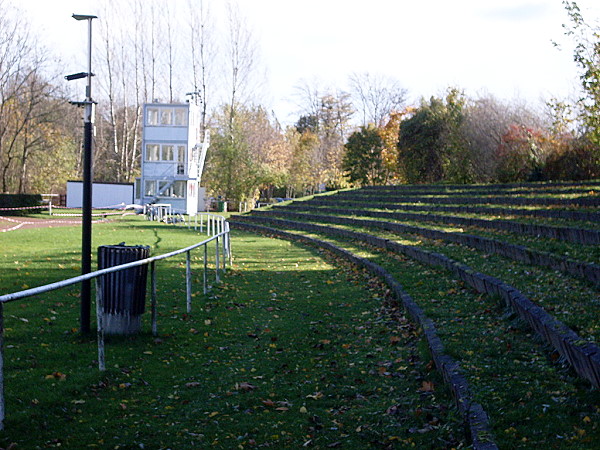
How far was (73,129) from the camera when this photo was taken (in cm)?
7062

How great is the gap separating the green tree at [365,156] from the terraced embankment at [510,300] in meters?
30.4

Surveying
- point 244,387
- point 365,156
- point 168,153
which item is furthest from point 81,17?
point 365,156

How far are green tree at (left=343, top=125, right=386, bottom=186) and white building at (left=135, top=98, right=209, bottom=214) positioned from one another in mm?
12936

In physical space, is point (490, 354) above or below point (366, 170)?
below

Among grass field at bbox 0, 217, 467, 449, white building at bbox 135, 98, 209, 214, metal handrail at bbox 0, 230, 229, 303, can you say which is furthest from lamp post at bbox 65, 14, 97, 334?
white building at bbox 135, 98, 209, 214

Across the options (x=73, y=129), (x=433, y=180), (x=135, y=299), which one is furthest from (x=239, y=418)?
(x=73, y=129)

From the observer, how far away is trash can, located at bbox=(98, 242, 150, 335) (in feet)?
25.7

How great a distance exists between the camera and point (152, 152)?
158 ft

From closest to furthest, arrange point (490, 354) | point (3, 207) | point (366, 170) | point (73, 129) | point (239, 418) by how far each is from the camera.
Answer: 1. point (239, 418)
2. point (490, 354)
3. point (3, 207)
4. point (366, 170)
5. point (73, 129)

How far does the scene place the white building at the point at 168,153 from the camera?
47.8 metres

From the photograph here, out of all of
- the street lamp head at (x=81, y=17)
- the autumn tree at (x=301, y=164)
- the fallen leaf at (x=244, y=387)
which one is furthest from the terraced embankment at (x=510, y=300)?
the autumn tree at (x=301, y=164)

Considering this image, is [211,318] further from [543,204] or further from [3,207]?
[3,207]

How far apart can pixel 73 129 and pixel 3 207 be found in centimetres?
3275

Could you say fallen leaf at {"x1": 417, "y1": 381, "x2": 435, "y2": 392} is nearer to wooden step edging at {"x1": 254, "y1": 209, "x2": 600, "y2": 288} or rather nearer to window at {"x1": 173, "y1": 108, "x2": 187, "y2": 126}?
wooden step edging at {"x1": 254, "y1": 209, "x2": 600, "y2": 288}
